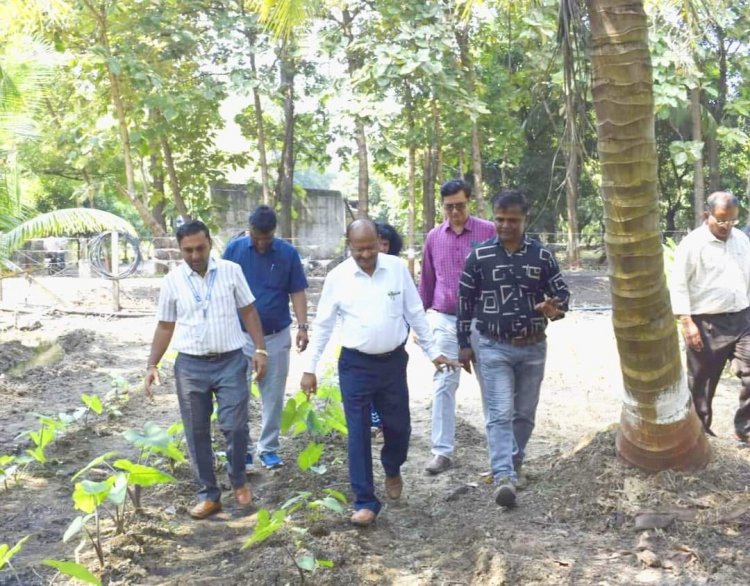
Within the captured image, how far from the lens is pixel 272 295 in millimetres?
5703

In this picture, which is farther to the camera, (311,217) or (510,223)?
(311,217)

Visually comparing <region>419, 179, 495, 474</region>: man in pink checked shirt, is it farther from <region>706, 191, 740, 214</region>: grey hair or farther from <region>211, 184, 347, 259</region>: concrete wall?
<region>211, 184, 347, 259</region>: concrete wall

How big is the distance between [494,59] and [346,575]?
16956 mm

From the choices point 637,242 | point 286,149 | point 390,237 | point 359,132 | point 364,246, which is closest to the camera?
point 637,242

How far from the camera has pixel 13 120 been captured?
10.6 m

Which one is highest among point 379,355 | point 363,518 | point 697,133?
point 697,133

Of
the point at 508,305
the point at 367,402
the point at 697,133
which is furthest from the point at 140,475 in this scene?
the point at 697,133

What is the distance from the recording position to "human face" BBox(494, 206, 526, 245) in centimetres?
475

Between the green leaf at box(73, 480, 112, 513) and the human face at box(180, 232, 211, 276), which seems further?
the human face at box(180, 232, 211, 276)

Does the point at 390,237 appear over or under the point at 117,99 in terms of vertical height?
under

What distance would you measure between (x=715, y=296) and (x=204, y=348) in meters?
3.42

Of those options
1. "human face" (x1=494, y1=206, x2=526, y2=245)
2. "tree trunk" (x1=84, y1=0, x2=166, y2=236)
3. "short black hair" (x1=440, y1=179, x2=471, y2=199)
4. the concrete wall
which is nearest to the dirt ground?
"human face" (x1=494, y1=206, x2=526, y2=245)

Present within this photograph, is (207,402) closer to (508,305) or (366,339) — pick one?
(366,339)

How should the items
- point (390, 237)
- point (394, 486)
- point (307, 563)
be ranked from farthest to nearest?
1. point (390, 237)
2. point (394, 486)
3. point (307, 563)
